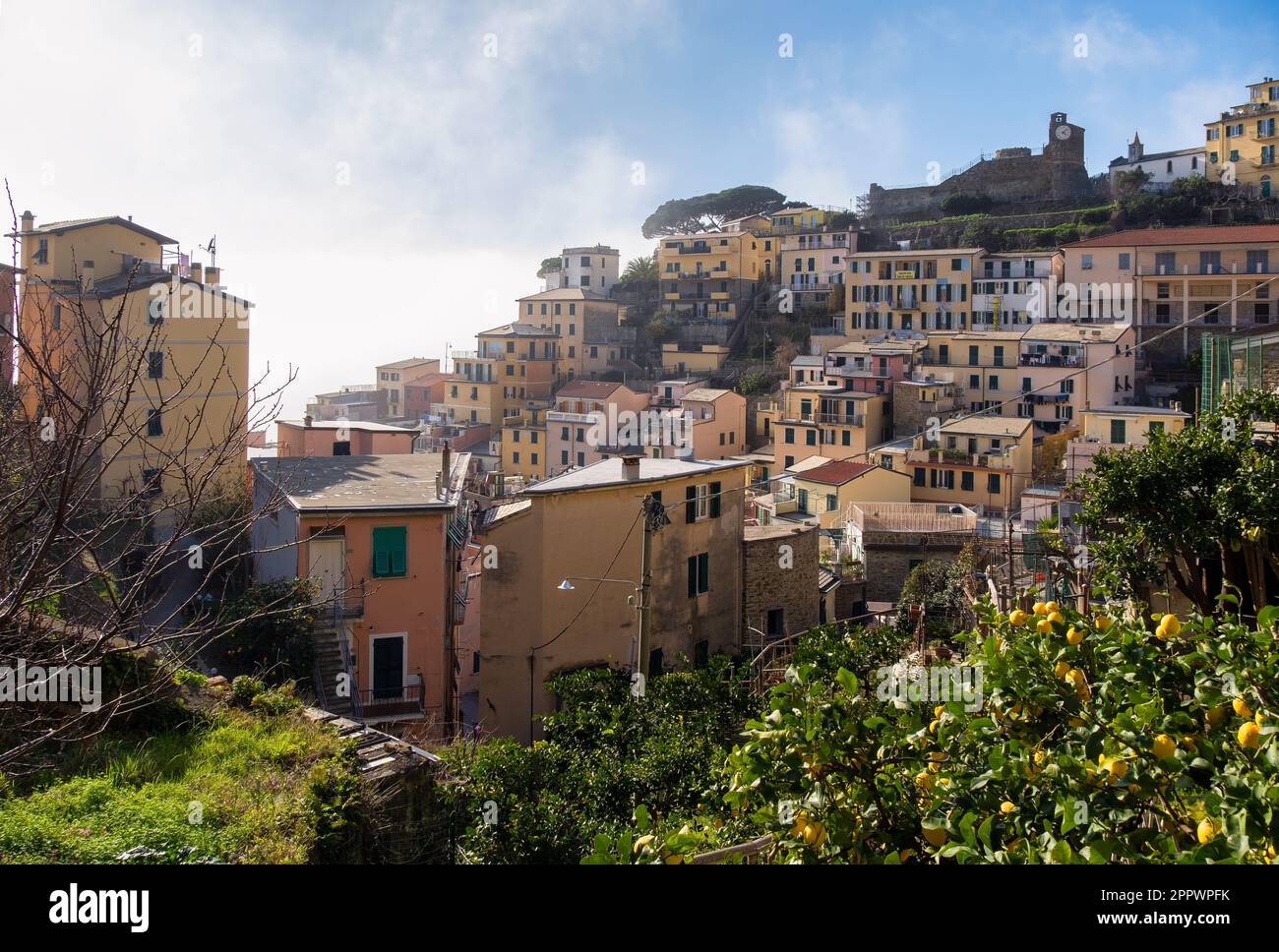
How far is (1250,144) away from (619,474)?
54.0 meters

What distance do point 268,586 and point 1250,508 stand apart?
12.0 meters

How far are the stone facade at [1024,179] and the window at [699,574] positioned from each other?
50875 mm

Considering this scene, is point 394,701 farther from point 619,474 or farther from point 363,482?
point 619,474

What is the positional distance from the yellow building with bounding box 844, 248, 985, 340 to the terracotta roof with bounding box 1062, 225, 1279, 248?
5.47 meters

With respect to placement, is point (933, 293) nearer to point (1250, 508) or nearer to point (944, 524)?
point (944, 524)

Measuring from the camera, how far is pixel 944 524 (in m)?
31.0

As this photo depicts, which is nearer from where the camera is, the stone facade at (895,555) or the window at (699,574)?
the window at (699,574)

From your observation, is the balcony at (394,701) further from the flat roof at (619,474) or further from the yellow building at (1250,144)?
the yellow building at (1250,144)

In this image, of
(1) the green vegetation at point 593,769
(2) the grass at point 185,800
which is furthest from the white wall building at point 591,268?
(2) the grass at point 185,800

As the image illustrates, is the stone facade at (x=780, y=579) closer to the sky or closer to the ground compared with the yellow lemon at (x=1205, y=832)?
closer to the ground

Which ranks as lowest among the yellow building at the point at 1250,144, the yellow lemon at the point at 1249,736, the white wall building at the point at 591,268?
the yellow lemon at the point at 1249,736

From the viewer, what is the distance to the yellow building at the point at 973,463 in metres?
36.6
